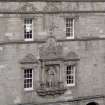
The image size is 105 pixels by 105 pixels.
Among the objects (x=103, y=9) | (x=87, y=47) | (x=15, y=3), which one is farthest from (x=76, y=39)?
→ (x=15, y=3)

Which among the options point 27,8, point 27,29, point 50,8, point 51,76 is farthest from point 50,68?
point 27,8

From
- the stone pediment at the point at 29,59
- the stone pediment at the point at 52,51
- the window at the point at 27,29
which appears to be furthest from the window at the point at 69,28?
the stone pediment at the point at 29,59

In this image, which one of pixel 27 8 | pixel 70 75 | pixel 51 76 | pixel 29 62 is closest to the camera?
pixel 27 8

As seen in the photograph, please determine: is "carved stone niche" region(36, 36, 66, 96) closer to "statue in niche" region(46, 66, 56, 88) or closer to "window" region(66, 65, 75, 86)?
"statue in niche" region(46, 66, 56, 88)

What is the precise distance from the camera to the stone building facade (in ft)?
85.9

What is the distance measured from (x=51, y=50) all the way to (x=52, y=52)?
0.50 feet

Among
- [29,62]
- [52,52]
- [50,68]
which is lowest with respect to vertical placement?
[50,68]

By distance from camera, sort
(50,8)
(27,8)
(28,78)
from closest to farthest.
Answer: (27,8)
(28,78)
(50,8)

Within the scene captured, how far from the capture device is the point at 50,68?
2738cm

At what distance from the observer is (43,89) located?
2714 centimetres

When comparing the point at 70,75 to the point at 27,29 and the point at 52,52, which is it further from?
the point at 27,29

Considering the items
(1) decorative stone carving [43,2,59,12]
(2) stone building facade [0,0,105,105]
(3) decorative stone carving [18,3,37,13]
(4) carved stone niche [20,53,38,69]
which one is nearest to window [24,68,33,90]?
(2) stone building facade [0,0,105,105]

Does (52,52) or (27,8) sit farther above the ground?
(27,8)

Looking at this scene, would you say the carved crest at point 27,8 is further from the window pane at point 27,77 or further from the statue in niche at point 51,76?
the statue in niche at point 51,76
